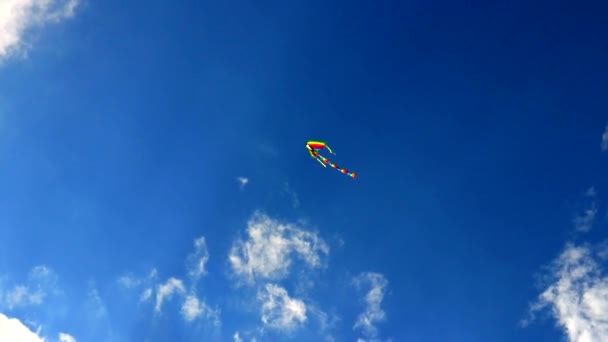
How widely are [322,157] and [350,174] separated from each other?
316 inches

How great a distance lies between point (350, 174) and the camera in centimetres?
9588

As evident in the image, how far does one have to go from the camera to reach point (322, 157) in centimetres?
9831
